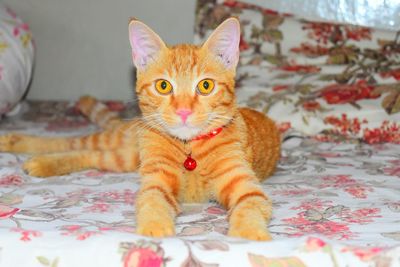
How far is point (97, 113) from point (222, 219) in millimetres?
1402

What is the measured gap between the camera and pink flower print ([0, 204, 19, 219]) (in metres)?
1.39

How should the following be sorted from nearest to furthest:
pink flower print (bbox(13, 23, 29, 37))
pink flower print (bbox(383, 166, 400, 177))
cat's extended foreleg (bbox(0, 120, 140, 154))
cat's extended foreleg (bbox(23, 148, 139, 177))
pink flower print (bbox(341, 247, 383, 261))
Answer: pink flower print (bbox(341, 247, 383, 261)) → pink flower print (bbox(383, 166, 400, 177)) → cat's extended foreleg (bbox(23, 148, 139, 177)) → cat's extended foreleg (bbox(0, 120, 140, 154)) → pink flower print (bbox(13, 23, 29, 37))

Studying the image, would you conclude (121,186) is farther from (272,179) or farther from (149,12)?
(149,12)

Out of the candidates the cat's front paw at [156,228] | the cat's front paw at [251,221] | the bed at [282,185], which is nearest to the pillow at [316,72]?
the bed at [282,185]

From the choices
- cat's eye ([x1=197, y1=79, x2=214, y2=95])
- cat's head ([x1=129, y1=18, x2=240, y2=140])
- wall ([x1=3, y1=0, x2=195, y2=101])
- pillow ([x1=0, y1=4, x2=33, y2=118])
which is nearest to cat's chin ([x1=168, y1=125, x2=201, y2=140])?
cat's head ([x1=129, y1=18, x2=240, y2=140])

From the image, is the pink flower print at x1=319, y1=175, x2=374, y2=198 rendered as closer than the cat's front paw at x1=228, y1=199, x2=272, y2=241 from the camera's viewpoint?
No

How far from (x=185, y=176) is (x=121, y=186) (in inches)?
9.8

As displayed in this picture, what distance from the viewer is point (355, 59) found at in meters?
2.71

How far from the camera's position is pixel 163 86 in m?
1.62

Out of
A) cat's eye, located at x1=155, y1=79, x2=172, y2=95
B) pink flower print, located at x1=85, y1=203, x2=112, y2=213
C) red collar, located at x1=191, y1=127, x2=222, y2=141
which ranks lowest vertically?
pink flower print, located at x1=85, y1=203, x2=112, y2=213

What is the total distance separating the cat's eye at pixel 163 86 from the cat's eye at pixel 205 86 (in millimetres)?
86

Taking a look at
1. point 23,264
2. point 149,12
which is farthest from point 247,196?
point 149,12

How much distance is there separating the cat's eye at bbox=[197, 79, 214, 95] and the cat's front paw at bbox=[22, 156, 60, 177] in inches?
25.7

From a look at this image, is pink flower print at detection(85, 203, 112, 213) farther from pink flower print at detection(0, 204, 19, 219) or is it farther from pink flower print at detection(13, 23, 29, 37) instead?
pink flower print at detection(13, 23, 29, 37)
